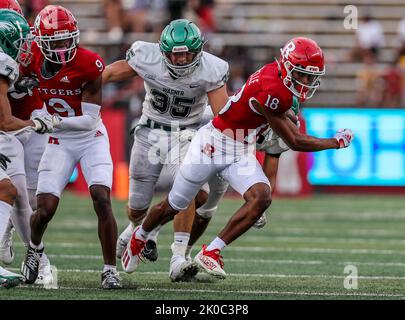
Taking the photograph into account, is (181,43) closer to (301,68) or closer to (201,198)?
(301,68)

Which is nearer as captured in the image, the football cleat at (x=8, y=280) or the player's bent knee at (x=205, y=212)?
the football cleat at (x=8, y=280)

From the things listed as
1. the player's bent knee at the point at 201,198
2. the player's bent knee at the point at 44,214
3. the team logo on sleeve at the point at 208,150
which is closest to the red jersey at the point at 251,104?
the team logo on sleeve at the point at 208,150

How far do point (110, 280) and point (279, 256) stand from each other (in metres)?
2.43

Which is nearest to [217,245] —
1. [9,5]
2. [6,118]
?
[6,118]

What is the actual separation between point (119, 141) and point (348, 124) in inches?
121

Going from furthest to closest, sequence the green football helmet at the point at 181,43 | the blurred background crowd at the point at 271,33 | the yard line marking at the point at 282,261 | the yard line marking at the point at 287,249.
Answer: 1. the blurred background crowd at the point at 271,33
2. the yard line marking at the point at 287,249
3. the yard line marking at the point at 282,261
4. the green football helmet at the point at 181,43

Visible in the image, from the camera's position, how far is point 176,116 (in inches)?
289

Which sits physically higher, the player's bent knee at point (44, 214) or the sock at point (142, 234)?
the player's bent knee at point (44, 214)

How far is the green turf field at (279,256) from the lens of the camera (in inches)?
249

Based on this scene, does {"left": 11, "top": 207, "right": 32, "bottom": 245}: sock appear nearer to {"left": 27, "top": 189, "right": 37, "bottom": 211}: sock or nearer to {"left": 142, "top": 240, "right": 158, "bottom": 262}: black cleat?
{"left": 27, "top": 189, "right": 37, "bottom": 211}: sock

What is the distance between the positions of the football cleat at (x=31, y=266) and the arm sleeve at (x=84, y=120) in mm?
843

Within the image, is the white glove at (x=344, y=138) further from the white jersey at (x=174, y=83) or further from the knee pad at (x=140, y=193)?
the knee pad at (x=140, y=193)

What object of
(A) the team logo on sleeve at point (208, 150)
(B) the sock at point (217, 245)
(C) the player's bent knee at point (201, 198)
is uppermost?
(A) the team logo on sleeve at point (208, 150)

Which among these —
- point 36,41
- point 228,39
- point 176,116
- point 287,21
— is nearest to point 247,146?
point 176,116
